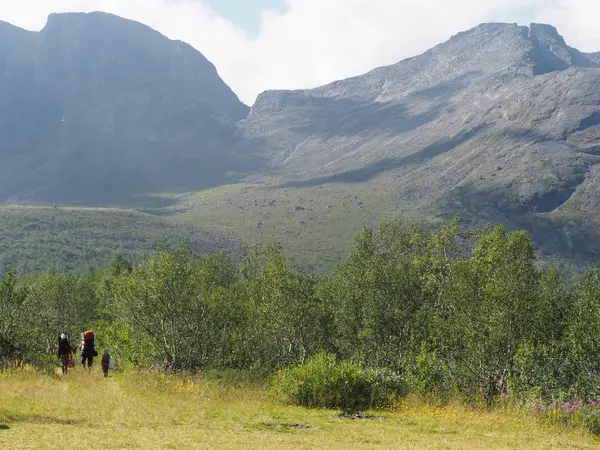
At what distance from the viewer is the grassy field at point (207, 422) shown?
17.7 meters

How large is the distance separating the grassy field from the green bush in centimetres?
109

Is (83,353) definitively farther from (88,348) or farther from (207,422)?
(207,422)

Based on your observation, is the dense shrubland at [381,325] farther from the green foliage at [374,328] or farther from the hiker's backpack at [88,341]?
the hiker's backpack at [88,341]

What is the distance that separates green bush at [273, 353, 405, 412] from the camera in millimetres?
28219

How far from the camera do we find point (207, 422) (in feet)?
71.8

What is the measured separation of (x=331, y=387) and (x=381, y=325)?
18.4 meters

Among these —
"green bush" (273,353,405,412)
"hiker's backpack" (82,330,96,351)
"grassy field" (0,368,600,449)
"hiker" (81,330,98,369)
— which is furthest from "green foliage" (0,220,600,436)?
"grassy field" (0,368,600,449)

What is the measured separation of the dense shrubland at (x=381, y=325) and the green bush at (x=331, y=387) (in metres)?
0.12

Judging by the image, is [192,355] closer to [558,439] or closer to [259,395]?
[259,395]

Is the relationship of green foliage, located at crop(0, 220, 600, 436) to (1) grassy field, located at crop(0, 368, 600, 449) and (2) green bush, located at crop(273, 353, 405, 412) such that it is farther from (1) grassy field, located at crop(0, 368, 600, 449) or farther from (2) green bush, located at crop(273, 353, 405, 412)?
(1) grassy field, located at crop(0, 368, 600, 449)

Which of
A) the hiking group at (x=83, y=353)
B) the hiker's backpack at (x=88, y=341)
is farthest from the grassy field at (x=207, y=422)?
the hiker's backpack at (x=88, y=341)

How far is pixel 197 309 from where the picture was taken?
41.1 m

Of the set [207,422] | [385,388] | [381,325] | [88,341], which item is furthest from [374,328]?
[207,422]

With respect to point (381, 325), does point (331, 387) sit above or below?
below
